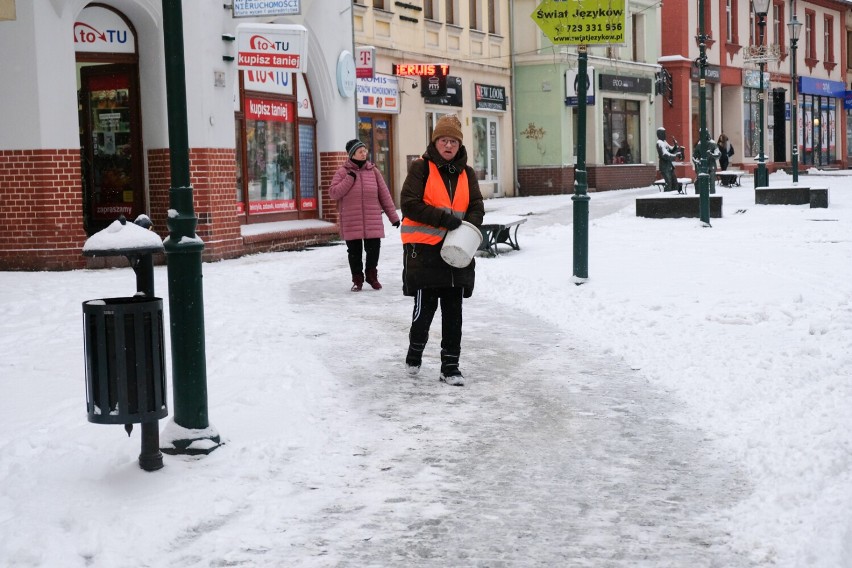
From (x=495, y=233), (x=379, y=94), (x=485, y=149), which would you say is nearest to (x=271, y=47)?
(x=495, y=233)

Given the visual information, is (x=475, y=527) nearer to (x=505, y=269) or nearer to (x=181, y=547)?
(x=181, y=547)

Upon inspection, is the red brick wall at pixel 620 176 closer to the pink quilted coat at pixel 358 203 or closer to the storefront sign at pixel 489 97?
the storefront sign at pixel 489 97

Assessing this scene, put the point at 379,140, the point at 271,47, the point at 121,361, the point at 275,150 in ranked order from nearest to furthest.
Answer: the point at 121,361
the point at 271,47
the point at 275,150
the point at 379,140

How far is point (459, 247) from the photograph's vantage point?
7.43m

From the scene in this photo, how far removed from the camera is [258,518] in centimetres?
484

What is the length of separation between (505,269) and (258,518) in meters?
9.58

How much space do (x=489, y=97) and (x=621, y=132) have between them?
8.69 metres

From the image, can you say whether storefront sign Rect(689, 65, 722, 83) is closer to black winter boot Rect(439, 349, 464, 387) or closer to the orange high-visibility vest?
the orange high-visibility vest

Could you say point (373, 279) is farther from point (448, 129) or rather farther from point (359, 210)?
point (448, 129)

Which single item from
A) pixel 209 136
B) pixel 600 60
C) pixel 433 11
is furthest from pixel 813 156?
pixel 209 136

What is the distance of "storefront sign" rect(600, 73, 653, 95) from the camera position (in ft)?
133

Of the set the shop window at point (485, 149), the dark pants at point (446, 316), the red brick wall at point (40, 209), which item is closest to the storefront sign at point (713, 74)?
the shop window at point (485, 149)

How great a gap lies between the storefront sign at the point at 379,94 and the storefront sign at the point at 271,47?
10953mm

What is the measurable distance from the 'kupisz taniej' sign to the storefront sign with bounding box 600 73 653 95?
28.5m
